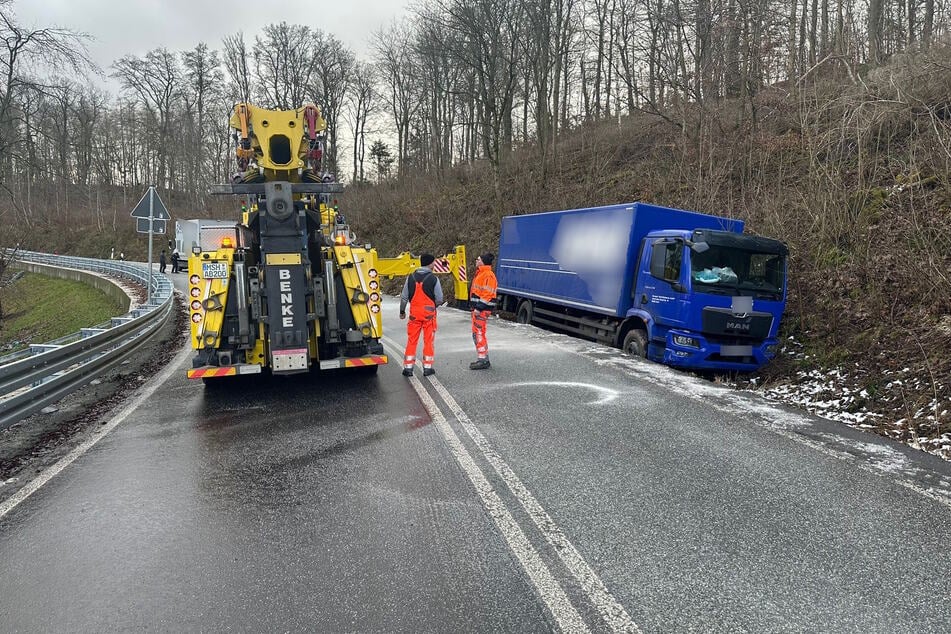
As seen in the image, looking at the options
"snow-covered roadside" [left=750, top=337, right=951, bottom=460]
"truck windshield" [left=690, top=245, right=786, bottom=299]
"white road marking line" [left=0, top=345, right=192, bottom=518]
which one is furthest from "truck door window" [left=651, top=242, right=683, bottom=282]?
"white road marking line" [left=0, top=345, right=192, bottom=518]

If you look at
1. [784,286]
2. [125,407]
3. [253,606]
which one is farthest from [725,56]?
[253,606]

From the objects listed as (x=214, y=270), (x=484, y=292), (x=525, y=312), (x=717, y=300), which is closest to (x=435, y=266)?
(x=484, y=292)

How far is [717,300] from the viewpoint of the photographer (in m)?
9.27

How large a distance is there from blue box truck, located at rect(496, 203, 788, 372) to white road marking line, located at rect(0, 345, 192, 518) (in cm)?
752

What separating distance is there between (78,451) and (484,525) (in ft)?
13.1

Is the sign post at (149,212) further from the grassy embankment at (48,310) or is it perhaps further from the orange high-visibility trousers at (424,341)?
the orange high-visibility trousers at (424,341)

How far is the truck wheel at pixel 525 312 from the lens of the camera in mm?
15305

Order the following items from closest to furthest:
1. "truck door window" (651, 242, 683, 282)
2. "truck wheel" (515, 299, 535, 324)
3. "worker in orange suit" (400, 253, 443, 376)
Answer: "worker in orange suit" (400, 253, 443, 376)
"truck door window" (651, 242, 683, 282)
"truck wheel" (515, 299, 535, 324)

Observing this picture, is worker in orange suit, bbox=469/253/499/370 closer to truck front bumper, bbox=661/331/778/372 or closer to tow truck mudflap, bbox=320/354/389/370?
tow truck mudflap, bbox=320/354/389/370

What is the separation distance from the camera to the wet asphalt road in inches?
117

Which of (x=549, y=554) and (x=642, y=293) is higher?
(x=642, y=293)

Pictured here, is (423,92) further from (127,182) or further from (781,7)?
(127,182)

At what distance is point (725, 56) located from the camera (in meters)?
18.3

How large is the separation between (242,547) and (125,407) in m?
4.30
